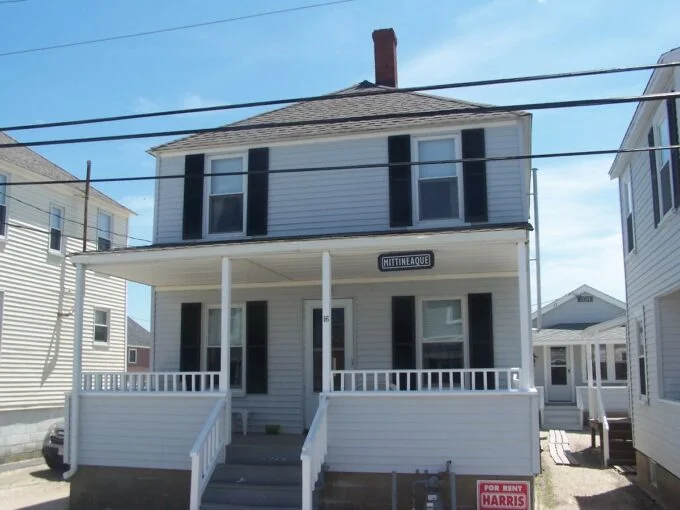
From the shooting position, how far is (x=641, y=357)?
47.4 feet

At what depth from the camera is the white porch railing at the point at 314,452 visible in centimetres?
907

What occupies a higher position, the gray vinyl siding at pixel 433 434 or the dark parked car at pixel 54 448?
the gray vinyl siding at pixel 433 434

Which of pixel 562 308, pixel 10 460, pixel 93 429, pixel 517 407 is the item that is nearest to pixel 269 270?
pixel 93 429

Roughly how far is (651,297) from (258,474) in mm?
7518

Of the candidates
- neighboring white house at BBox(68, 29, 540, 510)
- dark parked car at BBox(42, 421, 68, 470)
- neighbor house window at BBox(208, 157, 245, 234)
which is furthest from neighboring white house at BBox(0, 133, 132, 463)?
neighboring white house at BBox(68, 29, 540, 510)

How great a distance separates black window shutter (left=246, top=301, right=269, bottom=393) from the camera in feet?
43.7

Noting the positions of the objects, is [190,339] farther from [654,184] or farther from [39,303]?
[654,184]

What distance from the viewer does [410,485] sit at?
10180mm

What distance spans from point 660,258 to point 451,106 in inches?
181

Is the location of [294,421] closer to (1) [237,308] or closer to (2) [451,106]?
(1) [237,308]

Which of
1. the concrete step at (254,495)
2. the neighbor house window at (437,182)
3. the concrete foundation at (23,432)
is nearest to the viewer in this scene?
the concrete step at (254,495)

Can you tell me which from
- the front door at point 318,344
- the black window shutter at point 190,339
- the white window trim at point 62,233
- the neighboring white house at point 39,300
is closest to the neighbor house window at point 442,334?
the front door at point 318,344

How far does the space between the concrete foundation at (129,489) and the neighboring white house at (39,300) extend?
6.93 meters

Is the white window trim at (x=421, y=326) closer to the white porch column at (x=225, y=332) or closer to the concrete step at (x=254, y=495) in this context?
the white porch column at (x=225, y=332)
